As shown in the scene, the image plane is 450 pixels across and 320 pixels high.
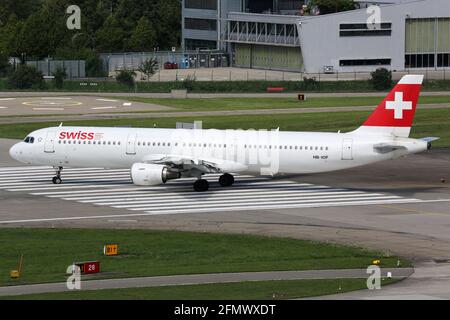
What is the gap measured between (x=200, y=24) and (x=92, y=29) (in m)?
21.1

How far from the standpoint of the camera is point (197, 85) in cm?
14088

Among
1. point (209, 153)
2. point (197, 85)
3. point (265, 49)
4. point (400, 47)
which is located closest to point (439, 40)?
point (400, 47)

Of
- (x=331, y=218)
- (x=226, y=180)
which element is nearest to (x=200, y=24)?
(x=226, y=180)

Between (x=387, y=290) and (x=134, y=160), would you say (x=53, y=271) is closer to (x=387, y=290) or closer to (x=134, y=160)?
(x=387, y=290)

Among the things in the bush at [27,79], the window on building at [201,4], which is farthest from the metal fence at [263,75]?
the bush at [27,79]

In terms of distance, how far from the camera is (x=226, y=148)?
70.1 metres

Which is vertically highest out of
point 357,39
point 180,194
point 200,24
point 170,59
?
point 200,24

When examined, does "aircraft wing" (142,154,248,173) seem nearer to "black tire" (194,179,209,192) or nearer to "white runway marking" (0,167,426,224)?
"black tire" (194,179,209,192)

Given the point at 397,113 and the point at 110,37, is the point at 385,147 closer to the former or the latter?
the point at 397,113

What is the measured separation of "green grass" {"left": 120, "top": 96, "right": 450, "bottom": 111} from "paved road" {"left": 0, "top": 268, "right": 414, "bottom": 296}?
73.5 metres

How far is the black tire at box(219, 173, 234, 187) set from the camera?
236 feet

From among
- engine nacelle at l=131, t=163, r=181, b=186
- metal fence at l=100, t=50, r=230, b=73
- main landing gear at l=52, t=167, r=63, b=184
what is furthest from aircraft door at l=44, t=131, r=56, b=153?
metal fence at l=100, t=50, r=230, b=73

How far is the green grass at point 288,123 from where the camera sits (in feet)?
331

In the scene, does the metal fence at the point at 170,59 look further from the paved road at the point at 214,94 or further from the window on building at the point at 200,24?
the paved road at the point at 214,94
